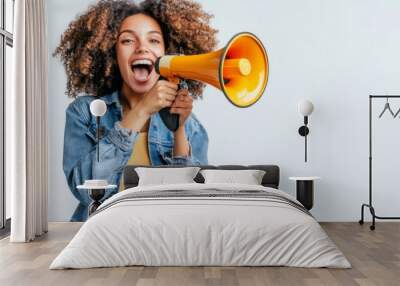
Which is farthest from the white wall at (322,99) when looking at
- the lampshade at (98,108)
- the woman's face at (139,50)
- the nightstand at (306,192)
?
the lampshade at (98,108)

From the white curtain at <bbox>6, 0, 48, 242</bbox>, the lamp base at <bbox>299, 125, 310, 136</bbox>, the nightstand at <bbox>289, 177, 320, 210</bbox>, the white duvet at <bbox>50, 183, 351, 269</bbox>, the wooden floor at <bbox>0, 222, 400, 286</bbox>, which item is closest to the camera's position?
the wooden floor at <bbox>0, 222, 400, 286</bbox>

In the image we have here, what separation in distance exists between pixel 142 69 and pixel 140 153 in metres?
1.03

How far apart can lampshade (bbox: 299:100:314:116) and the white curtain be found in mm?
2969

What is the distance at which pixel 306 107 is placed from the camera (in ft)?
22.8

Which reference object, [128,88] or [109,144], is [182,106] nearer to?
[128,88]

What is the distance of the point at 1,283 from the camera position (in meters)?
3.97

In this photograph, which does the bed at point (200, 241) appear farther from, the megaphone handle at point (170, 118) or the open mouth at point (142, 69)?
the open mouth at point (142, 69)

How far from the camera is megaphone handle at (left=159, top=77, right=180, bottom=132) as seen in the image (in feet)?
23.6

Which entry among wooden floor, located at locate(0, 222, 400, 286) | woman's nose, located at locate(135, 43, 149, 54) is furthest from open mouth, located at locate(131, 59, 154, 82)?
wooden floor, located at locate(0, 222, 400, 286)

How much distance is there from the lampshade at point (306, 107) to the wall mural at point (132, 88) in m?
0.51

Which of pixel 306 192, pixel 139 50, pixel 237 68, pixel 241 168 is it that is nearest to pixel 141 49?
pixel 139 50

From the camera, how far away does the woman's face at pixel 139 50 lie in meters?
7.19

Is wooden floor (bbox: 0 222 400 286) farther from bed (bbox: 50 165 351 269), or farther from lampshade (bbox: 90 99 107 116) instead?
lampshade (bbox: 90 99 107 116)

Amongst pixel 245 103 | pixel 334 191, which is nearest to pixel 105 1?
pixel 245 103
